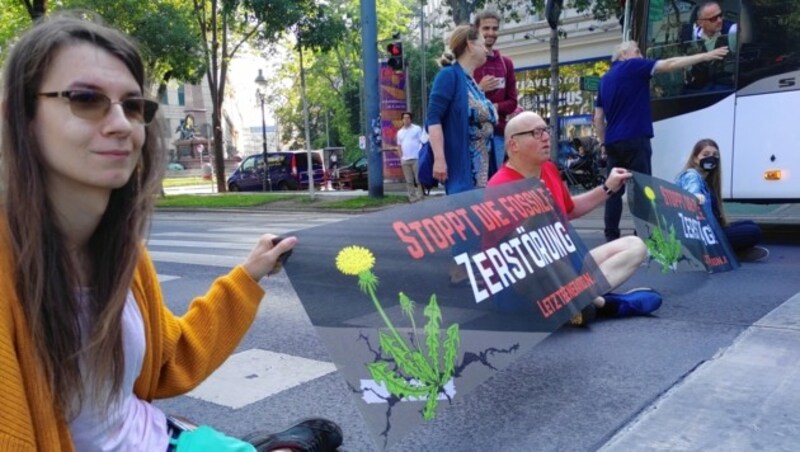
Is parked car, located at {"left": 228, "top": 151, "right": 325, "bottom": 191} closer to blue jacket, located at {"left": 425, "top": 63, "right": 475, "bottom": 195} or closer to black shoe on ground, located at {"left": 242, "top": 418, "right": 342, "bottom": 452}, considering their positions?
blue jacket, located at {"left": 425, "top": 63, "right": 475, "bottom": 195}

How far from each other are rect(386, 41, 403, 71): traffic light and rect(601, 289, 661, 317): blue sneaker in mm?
11682

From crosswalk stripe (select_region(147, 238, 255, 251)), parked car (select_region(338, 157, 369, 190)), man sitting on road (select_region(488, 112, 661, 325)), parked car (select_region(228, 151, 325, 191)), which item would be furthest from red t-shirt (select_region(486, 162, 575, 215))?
parked car (select_region(228, 151, 325, 191))

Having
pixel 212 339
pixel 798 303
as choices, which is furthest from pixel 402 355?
pixel 798 303

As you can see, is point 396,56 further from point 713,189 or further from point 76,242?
point 76,242

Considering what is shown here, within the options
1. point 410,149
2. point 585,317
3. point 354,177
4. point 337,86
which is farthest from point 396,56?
point 337,86

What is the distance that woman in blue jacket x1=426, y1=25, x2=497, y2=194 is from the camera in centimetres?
491

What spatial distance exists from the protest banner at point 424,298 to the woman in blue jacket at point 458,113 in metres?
1.52

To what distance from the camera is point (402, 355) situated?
2543mm

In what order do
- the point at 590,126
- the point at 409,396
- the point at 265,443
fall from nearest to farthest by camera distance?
the point at 265,443
the point at 409,396
the point at 590,126

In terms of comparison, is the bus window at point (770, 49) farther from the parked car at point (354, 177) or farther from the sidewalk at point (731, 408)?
the parked car at point (354, 177)

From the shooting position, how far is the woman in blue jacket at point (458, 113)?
4.91 meters

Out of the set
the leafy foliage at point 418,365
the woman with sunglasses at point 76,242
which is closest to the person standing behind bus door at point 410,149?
the leafy foliage at point 418,365

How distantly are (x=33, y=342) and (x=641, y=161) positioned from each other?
21.2 ft

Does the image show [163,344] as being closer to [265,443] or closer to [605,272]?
[265,443]
